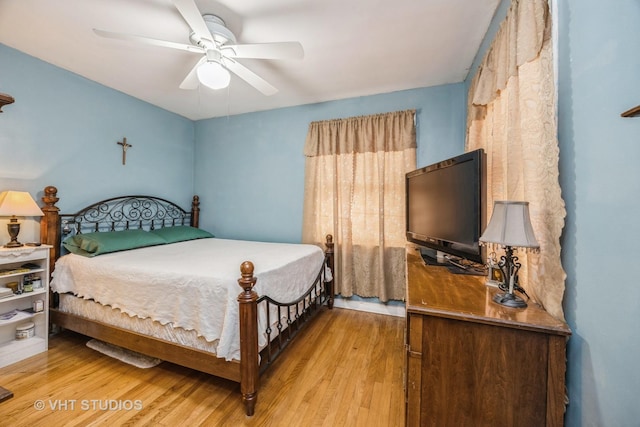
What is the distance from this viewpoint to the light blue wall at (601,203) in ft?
2.34

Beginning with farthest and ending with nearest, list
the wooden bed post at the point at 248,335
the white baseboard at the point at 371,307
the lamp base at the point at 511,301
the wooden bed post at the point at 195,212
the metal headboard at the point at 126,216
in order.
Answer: the wooden bed post at the point at 195,212, the white baseboard at the point at 371,307, the metal headboard at the point at 126,216, the wooden bed post at the point at 248,335, the lamp base at the point at 511,301

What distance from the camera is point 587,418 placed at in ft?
2.84

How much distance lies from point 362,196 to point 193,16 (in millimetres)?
2248

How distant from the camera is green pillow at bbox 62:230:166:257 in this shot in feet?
7.54

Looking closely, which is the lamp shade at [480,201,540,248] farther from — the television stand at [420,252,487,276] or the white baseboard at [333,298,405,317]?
the white baseboard at [333,298,405,317]

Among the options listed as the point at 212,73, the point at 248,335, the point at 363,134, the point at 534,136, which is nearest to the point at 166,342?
the point at 248,335

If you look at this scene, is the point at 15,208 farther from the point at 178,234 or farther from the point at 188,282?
the point at 188,282

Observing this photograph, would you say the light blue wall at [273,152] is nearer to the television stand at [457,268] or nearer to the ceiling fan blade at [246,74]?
the ceiling fan blade at [246,74]

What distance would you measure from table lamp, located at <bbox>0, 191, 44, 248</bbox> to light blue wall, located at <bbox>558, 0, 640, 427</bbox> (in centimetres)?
344

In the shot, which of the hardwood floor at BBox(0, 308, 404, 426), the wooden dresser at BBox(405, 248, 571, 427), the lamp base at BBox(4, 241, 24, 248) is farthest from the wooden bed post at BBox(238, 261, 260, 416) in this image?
the lamp base at BBox(4, 241, 24, 248)

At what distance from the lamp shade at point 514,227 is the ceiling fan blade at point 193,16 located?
5.96 feet

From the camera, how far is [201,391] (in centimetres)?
176

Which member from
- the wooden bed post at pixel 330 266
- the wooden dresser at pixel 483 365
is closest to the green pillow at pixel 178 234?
the wooden bed post at pixel 330 266

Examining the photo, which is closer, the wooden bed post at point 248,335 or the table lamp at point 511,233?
the table lamp at point 511,233
